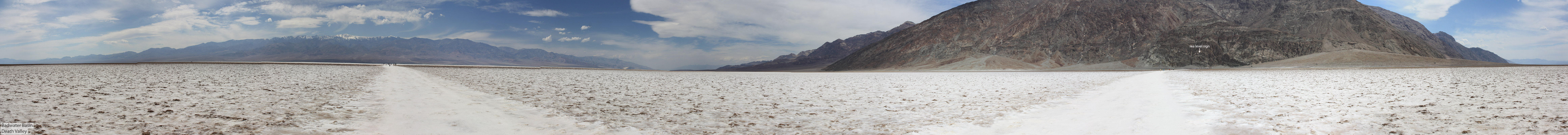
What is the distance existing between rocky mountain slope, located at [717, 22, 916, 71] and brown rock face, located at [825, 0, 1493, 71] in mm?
36807

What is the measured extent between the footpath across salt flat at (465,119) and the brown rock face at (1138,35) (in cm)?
7106

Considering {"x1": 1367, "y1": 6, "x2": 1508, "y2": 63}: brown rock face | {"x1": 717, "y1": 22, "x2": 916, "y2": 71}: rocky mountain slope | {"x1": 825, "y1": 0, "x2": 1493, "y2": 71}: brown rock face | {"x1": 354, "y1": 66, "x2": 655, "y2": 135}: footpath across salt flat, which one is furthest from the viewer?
{"x1": 717, "y1": 22, "x2": 916, "y2": 71}: rocky mountain slope

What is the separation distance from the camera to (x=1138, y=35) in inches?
3310

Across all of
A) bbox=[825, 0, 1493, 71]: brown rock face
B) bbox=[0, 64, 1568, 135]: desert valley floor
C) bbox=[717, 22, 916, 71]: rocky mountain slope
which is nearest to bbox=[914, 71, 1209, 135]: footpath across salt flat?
bbox=[0, 64, 1568, 135]: desert valley floor

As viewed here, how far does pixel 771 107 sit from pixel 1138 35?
89.3 metres

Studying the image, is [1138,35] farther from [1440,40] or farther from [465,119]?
[465,119]

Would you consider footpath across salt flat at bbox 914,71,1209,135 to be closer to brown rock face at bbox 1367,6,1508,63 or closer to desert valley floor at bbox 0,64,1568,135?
desert valley floor at bbox 0,64,1568,135

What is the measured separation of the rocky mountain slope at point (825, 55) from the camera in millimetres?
144500

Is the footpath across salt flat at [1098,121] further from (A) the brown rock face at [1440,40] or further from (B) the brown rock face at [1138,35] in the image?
(A) the brown rock face at [1440,40]

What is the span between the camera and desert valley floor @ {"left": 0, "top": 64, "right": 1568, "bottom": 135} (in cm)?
589

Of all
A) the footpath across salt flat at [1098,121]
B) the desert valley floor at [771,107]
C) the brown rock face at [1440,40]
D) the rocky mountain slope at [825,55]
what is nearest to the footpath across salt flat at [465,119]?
the desert valley floor at [771,107]

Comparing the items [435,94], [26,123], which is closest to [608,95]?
[435,94]

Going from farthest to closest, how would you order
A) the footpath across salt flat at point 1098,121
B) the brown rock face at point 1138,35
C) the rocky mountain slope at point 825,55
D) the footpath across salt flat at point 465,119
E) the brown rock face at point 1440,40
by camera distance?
the rocky mountain slope at point 825,55
the brown rock face at point 1440,40
the brown rock face at point 1138,35
the footpath across salt flat at point 1098,121
the footpath across salt flat at point 465,119

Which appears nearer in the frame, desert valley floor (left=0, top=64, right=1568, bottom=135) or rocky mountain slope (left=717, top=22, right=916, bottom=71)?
desert valley floor (left=0, top=64, right=1568, bottom=135)
